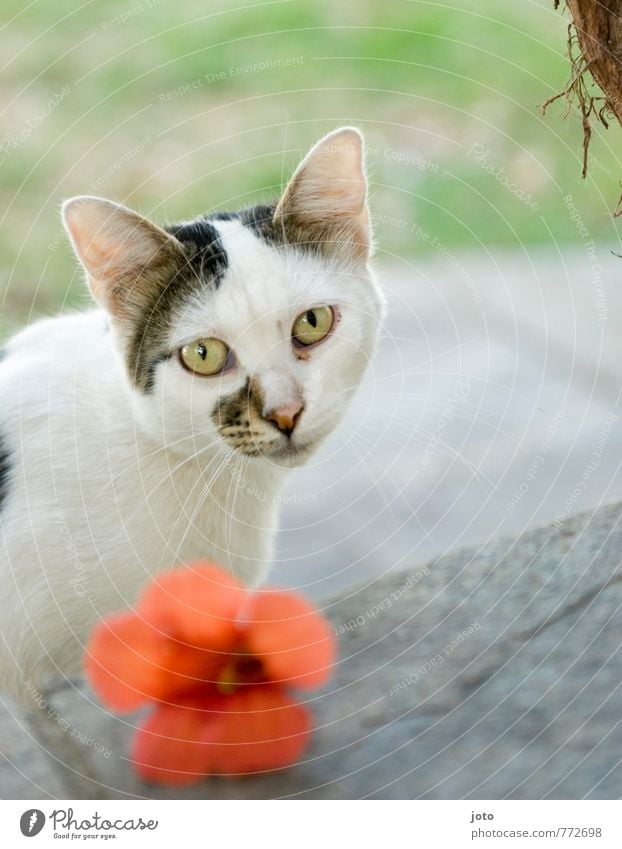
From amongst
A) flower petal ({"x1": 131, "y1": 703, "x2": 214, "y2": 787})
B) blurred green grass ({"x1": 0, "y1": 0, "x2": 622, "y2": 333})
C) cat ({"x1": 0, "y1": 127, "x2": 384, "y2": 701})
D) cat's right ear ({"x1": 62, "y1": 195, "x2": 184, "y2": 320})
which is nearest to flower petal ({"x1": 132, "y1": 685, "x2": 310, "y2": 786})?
flower petal ({"x1": 131, "y1": 703, "x2": 214, "y2": 787})

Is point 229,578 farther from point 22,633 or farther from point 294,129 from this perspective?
point 294,129

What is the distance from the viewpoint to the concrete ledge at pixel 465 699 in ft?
1.61

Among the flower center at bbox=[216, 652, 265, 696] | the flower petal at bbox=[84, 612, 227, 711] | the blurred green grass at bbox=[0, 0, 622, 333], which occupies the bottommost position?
the flower center at bbox=[216, 652, 265, 696]

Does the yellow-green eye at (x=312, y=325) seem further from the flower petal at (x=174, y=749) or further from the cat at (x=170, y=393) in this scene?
the flower petal at (x=174, y=749)

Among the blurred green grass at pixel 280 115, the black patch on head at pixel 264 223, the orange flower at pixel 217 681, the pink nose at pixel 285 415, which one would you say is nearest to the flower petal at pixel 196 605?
the orange flower at pixel 217 681

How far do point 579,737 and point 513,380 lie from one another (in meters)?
0.57

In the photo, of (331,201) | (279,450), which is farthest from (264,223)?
(279,450)

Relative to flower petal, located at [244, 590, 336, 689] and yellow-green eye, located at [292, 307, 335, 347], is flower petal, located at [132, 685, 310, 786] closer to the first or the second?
flower petal, located at [244, 590, 336, 689]

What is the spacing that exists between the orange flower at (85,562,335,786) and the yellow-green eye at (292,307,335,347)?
0.51 ft

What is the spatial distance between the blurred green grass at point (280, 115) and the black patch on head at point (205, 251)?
0.33 metres

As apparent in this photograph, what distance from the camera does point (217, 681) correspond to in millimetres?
492

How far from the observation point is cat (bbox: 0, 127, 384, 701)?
1.83ft

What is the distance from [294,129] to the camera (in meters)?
1.12
